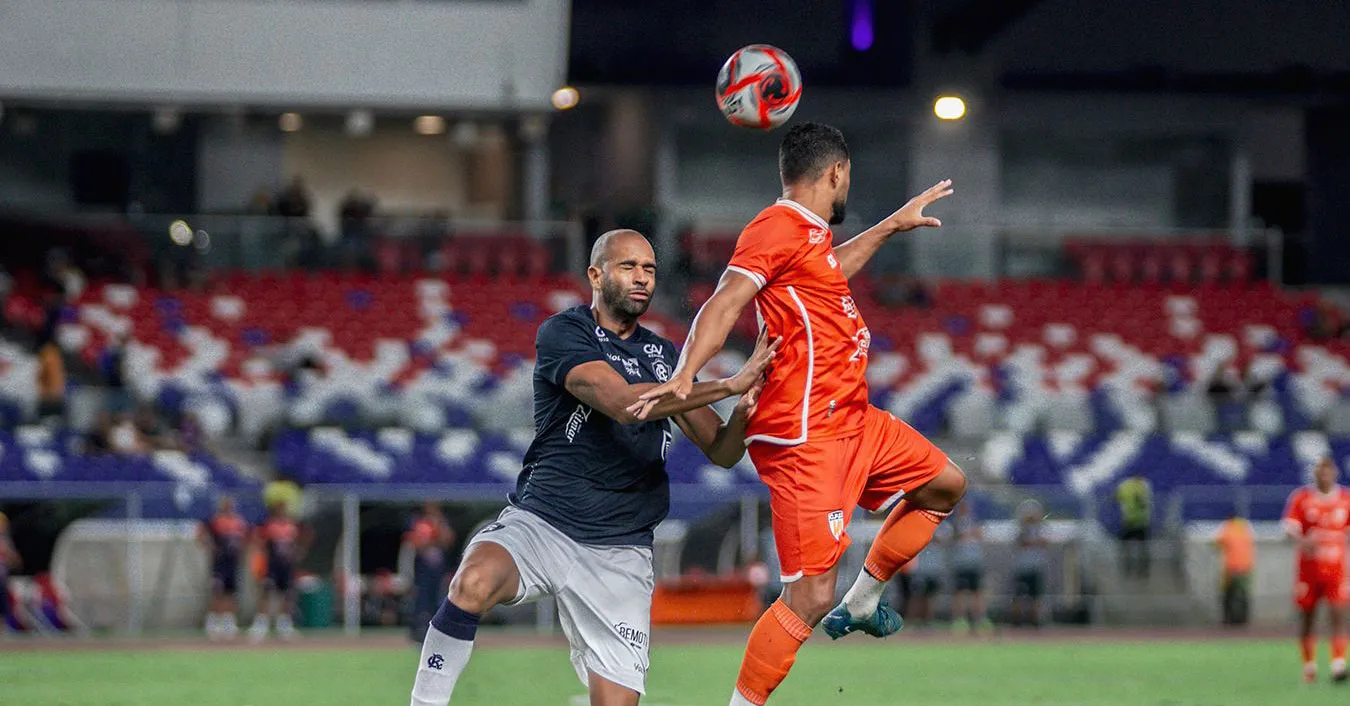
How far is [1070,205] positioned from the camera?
37.0 metres

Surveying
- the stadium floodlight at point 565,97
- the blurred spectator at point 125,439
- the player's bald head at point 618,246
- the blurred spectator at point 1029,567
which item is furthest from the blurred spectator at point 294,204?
the player's bald head at point 618,246

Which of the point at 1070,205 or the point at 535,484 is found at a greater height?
the point at 1070,205

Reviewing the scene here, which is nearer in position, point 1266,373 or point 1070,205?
point 1266,373

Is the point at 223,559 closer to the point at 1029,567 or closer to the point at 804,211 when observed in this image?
the point at 1029,567

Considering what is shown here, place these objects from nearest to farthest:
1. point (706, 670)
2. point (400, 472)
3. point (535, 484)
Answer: point (535, 484) → point (706, 670) → point (400, 472)

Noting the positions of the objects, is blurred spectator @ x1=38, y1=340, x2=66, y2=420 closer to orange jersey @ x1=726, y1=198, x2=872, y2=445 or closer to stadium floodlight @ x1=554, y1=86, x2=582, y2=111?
stadium floodlight @ x1=554, y1=86, x2=582, y2=111

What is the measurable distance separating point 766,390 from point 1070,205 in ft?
98.7

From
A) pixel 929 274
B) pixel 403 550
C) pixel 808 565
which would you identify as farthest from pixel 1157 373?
pixel 808 565

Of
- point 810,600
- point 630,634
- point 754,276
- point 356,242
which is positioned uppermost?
point 356,242

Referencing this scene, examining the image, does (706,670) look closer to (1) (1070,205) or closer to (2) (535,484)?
(2) (535,484)

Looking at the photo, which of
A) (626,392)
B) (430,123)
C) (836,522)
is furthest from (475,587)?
(430,123)

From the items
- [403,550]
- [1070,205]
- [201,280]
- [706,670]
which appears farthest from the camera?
[1070,205]

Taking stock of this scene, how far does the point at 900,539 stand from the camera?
8.62 meters

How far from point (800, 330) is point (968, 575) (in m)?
15.1
